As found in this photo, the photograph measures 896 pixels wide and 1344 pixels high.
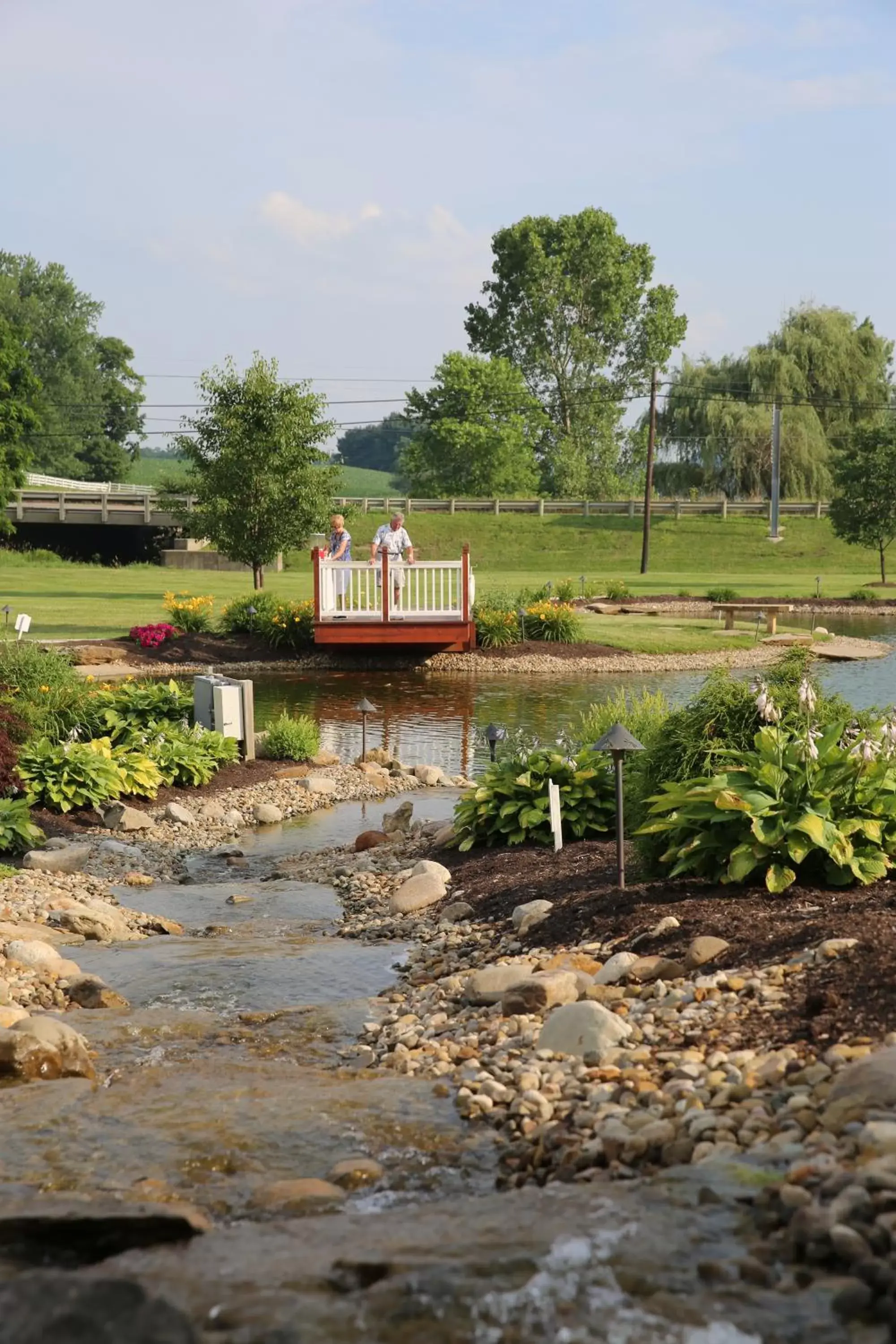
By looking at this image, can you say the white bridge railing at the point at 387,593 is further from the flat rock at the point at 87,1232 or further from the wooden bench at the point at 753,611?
the flat rock at the point at 87,1232

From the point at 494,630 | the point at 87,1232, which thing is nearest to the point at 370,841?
the point at 87,1232

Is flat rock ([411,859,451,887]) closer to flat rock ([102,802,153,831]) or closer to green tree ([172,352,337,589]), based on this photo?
Answer: flat rock ([102,802,153,831])

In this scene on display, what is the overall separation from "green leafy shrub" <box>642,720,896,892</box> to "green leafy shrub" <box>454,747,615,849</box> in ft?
6.06

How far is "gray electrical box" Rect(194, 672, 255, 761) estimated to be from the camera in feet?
44.8

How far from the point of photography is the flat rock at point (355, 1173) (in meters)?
4.06

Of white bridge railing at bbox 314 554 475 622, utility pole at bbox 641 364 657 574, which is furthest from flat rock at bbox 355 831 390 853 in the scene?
utility pole at bbox 641 364 657 574

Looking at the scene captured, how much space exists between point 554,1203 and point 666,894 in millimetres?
3135

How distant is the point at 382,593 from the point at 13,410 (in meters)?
24.3

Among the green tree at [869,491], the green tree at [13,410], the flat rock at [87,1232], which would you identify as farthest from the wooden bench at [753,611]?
the flat rock at [87,1232]

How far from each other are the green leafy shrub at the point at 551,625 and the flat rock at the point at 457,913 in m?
18.6

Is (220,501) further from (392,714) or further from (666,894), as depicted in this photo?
(666,894)

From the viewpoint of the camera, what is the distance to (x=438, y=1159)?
427cm

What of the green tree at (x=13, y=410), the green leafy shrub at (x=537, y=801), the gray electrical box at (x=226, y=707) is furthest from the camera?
the green tree at (x=13, y=410)

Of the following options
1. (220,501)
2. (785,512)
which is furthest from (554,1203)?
(785,512)
